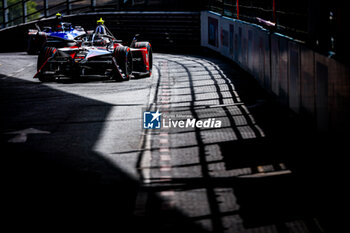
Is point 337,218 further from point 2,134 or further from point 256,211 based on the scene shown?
point 2,134

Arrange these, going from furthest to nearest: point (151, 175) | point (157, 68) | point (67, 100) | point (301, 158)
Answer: point (157, 68) < point (67, 100) < point (301, 158) < point (151, 175)

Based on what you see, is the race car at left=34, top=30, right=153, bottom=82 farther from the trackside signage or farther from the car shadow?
the trackside signage

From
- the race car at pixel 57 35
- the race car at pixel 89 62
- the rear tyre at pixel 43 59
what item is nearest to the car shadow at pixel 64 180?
the race car at pixel 89 62

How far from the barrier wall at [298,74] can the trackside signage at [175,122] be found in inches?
54.7

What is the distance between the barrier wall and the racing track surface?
1.48 feet

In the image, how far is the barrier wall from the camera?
23.5ft

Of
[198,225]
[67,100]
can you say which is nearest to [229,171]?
[198,225]

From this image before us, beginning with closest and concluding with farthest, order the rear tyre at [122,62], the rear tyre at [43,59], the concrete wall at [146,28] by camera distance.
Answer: the rear tyre at [122,62] → the rear tyre at [43,59] → the concrete wall at [146,28]

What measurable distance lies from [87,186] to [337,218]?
2.69 metres

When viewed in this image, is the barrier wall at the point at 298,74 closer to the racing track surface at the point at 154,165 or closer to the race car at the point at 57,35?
the racing track surface at the point at 154,165

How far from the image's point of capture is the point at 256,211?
564cm

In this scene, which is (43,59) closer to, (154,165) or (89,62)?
(89,62)

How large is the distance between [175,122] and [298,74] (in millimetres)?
2214

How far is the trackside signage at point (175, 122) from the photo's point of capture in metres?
10.0
